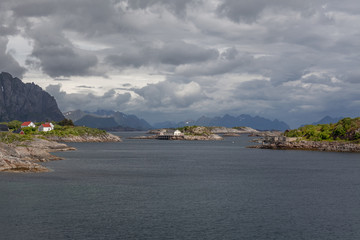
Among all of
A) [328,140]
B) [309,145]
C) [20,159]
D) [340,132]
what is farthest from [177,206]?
[340,132]

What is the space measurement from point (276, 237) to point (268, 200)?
63.7 ft

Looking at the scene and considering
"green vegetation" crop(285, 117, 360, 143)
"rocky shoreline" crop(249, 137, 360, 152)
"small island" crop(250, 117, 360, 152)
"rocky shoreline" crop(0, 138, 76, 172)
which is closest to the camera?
"rocky shoreline" crop(0, 138, 76, 172)

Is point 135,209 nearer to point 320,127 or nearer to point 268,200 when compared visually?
point 268,200

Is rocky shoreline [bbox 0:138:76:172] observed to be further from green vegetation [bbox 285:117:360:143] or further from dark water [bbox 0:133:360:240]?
green vegetation [bbox 285:117:360:143]

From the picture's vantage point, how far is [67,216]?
47281 mm

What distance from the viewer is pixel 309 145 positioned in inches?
6998

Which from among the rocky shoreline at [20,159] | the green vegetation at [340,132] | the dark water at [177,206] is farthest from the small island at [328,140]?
the rocky shoreline at [20,159]

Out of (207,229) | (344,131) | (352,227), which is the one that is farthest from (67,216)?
(344,131)

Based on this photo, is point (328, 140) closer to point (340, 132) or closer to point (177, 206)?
point (340, 132)

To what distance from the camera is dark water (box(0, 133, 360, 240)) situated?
41656 mm

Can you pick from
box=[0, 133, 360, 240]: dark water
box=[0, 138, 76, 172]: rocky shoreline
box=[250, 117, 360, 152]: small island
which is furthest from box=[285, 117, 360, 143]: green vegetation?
box=[0, 138, 76, 172]: rocky shoreline

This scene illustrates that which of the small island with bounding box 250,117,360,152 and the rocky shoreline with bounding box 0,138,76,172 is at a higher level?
the small island with bounding box 250,117,360,152

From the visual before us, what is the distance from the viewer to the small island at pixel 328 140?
168000 mm

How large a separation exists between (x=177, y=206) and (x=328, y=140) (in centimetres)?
13890
